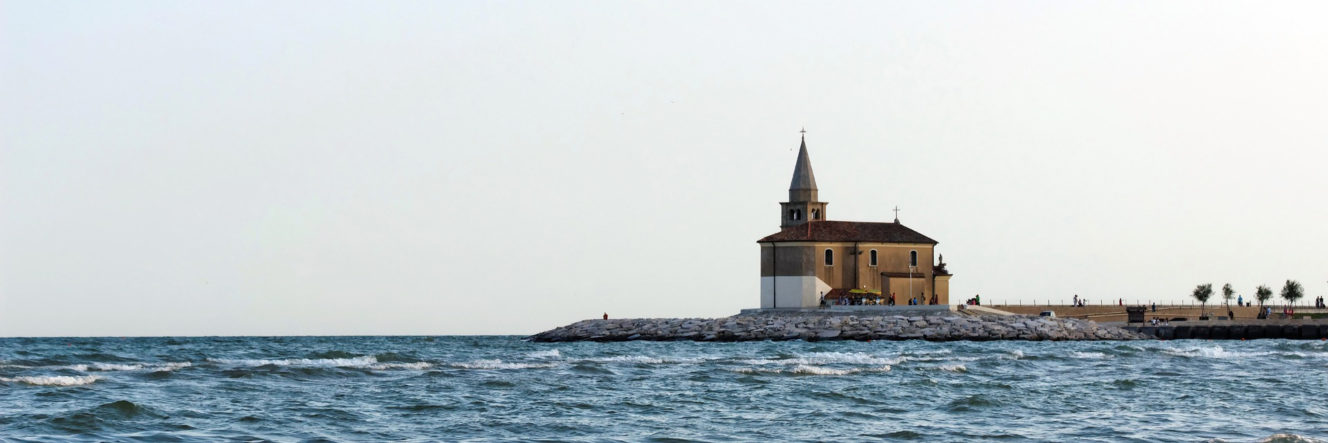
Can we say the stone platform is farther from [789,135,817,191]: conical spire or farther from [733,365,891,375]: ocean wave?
[733,365,891,375]: ocean wave

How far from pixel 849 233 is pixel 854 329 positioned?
Answer: 10354mm

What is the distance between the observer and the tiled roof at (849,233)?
226 ft

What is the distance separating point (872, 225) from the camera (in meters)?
70.4

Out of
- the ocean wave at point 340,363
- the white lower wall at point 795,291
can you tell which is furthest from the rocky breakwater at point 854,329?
the ocean wave at point 340,363

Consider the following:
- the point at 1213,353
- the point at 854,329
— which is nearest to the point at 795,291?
the point at 854,329

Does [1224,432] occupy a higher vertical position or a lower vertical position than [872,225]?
lower

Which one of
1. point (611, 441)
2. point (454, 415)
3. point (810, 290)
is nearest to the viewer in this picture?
point (611, 441)

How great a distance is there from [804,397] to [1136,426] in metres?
5.96

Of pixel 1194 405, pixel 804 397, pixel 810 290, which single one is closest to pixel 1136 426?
pixel 1194 405

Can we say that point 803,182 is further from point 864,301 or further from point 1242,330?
point 1242,330

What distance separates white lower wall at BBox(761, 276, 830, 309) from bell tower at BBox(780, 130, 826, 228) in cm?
649

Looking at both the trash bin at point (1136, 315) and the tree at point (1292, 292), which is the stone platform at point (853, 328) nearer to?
the trash bin at point (1136, 315)

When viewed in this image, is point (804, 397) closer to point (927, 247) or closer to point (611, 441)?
point (611, 441)

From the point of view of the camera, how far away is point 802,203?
74.9 meters
